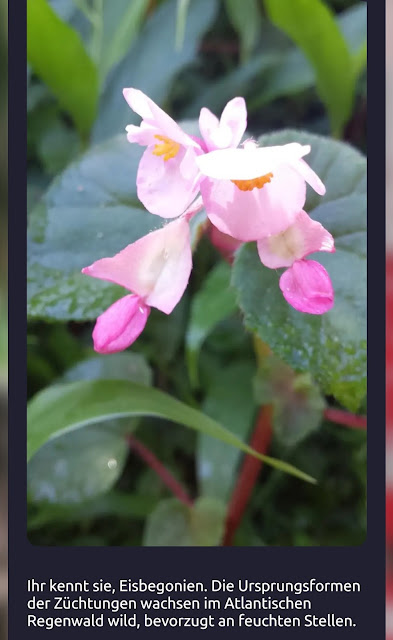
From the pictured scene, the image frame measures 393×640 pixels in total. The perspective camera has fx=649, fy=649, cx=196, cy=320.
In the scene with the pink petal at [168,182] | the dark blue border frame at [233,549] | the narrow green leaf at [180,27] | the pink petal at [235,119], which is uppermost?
the narrow green leaf at [180,27]

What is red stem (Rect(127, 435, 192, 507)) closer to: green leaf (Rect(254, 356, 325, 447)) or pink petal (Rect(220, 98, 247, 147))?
green leaf (Rect(254, 356, 325, 447))

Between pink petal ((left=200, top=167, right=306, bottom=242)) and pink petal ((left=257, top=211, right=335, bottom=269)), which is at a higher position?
pink petal ((left=200, top=167, right=306, bottom=242))

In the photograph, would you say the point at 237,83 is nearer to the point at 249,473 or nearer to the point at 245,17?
the point at 245,17

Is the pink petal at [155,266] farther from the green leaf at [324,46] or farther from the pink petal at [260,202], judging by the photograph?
the green leaf at [324,46]

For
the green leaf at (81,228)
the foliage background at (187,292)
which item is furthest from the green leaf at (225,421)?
the green leaf at (81,228)

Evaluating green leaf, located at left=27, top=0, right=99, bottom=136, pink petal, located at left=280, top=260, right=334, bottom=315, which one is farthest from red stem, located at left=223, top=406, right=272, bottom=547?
green leaf, located at left=27, top=0, right=99, bottom=136
